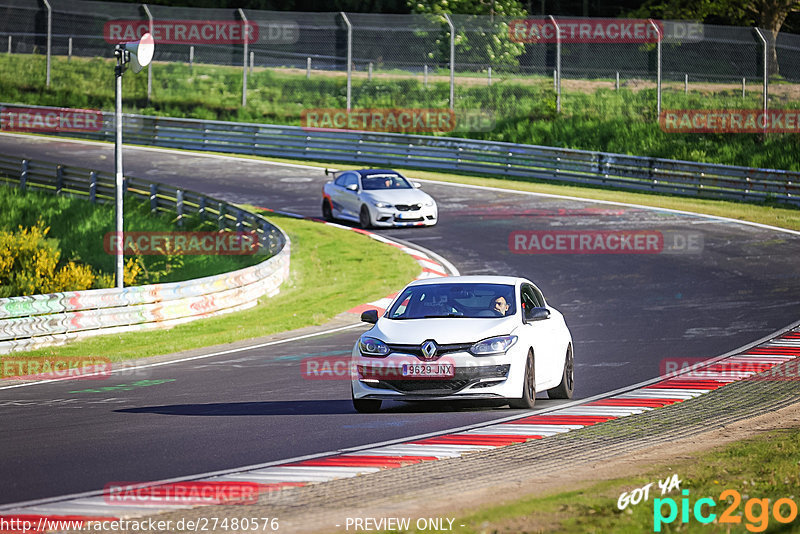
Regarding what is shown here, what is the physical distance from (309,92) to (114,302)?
30149mm

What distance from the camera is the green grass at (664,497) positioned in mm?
6758

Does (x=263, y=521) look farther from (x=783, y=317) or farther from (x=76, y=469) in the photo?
(x=783, y=317)

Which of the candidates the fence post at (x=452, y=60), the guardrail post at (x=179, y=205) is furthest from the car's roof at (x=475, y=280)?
the fence post at (x=452, y=60)

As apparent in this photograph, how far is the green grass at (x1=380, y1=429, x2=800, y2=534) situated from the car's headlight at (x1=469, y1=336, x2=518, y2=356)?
261cm

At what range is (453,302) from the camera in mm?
12273

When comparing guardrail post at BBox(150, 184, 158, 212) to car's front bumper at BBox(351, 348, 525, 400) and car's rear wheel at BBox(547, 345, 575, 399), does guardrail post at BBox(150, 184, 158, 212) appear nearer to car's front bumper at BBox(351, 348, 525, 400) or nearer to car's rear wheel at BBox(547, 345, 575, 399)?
car's rear wheel at BBox(547, 345, 575, 399)

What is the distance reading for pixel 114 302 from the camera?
18.8 metres

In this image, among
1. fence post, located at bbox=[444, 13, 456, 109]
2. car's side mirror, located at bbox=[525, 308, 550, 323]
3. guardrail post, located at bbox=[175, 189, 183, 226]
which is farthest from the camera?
fence post, located at bbox=[444, 13, 456, 109]

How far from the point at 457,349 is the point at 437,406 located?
1.34m

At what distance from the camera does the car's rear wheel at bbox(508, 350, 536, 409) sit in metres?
11.4

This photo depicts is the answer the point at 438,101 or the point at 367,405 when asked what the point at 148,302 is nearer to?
the point at 367,405

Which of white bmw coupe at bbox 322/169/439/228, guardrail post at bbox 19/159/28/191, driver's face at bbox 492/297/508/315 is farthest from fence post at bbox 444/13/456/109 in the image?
driver's face at bbox 492/297/508/315

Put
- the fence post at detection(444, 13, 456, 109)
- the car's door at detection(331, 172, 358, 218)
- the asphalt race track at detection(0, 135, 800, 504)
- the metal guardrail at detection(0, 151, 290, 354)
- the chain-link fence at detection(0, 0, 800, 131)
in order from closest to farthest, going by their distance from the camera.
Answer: the asphalt race track at detection(0, 135, 800, 504), the metal guardrail at detection(0, 151, 290, 354), the car's door at detection(331, 172, 358, 218), the chain-link fence at detection(0, 0, 800, 131), the fence post at detection(444, 13, 456, 109)

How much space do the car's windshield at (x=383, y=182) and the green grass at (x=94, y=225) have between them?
12.1ft
